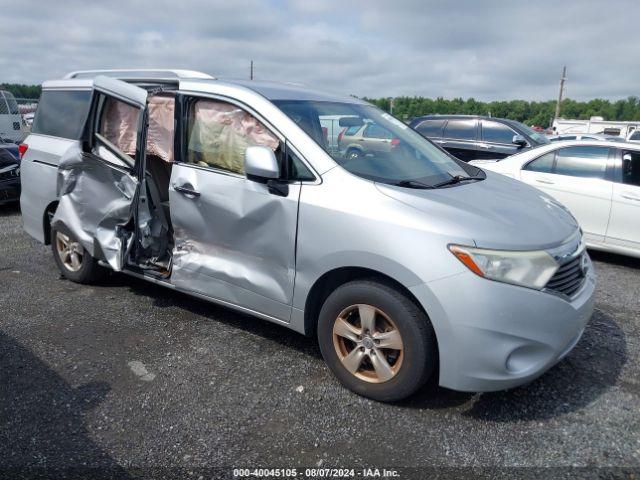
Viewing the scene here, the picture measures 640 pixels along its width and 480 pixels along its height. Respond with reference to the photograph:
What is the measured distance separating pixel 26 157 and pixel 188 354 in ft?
9.70

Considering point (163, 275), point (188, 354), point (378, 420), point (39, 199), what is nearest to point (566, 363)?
point (378, 420)

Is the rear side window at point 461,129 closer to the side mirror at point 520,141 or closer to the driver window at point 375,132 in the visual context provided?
the side mirror at point 520,141

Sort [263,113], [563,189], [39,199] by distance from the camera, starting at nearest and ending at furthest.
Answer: [263,113] < [39,199] < [563,189]

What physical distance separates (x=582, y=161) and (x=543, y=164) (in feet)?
1.47

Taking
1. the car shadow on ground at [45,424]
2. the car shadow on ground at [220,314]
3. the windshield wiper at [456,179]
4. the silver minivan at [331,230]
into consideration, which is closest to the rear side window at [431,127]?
the silver minivan at [331,230]

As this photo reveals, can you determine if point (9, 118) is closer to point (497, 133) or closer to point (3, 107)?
point (3, 107)

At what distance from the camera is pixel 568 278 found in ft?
9.62

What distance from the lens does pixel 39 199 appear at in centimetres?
504

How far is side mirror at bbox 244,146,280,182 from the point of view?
313cm

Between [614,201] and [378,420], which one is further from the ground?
[614,201]

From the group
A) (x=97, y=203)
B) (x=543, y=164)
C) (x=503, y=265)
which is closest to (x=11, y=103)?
(x=97, y=203)

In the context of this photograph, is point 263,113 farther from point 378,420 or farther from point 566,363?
point 566,363

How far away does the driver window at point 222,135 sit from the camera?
3523mm

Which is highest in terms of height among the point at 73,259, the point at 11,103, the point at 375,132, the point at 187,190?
the point at 11,103
